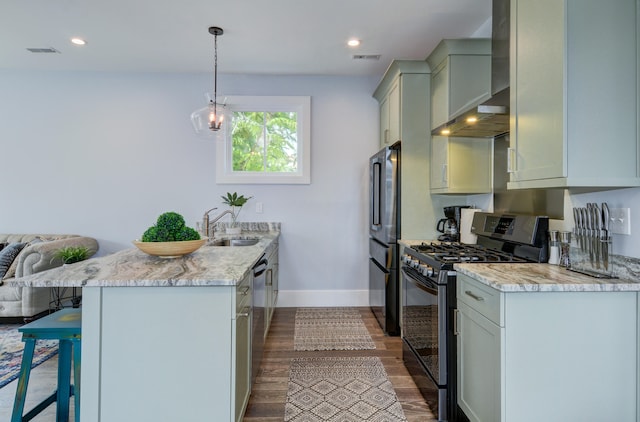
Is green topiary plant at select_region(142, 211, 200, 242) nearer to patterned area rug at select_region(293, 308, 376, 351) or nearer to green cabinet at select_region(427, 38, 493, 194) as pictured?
patterned area rug at select_region(293, 308, 376, 351)

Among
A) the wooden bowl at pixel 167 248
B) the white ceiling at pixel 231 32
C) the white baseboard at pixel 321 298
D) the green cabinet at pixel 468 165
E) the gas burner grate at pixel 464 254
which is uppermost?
the white ceiling at pixel 231 32

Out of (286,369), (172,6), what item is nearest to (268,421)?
(286,369)

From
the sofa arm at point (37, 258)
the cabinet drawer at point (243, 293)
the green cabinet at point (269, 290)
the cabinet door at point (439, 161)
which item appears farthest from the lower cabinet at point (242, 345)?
the sofa arm at point (37, 258)

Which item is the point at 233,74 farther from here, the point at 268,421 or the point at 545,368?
the point at 545,368

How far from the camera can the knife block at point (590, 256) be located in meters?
1.64

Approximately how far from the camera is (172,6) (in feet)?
8.57

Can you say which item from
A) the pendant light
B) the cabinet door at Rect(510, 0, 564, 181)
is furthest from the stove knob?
the pendant light

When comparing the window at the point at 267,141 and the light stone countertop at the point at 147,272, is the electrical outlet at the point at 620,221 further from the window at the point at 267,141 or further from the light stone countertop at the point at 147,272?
the window at the point at 267,141

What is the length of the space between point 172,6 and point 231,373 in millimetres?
2617

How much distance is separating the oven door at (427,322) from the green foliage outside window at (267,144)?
217 cm

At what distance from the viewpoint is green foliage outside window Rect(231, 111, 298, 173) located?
4109mm

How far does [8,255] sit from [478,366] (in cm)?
422

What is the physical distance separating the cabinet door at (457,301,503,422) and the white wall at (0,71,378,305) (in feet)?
7.44

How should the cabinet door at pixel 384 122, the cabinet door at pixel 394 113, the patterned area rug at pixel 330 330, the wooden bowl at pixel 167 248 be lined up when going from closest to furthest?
the wooden bowl at pixel 167 248 → the patterned area rug at pixel 330 330 → the cabinet door at pixel 394 113 → the cabinet door at pixel 384 122
